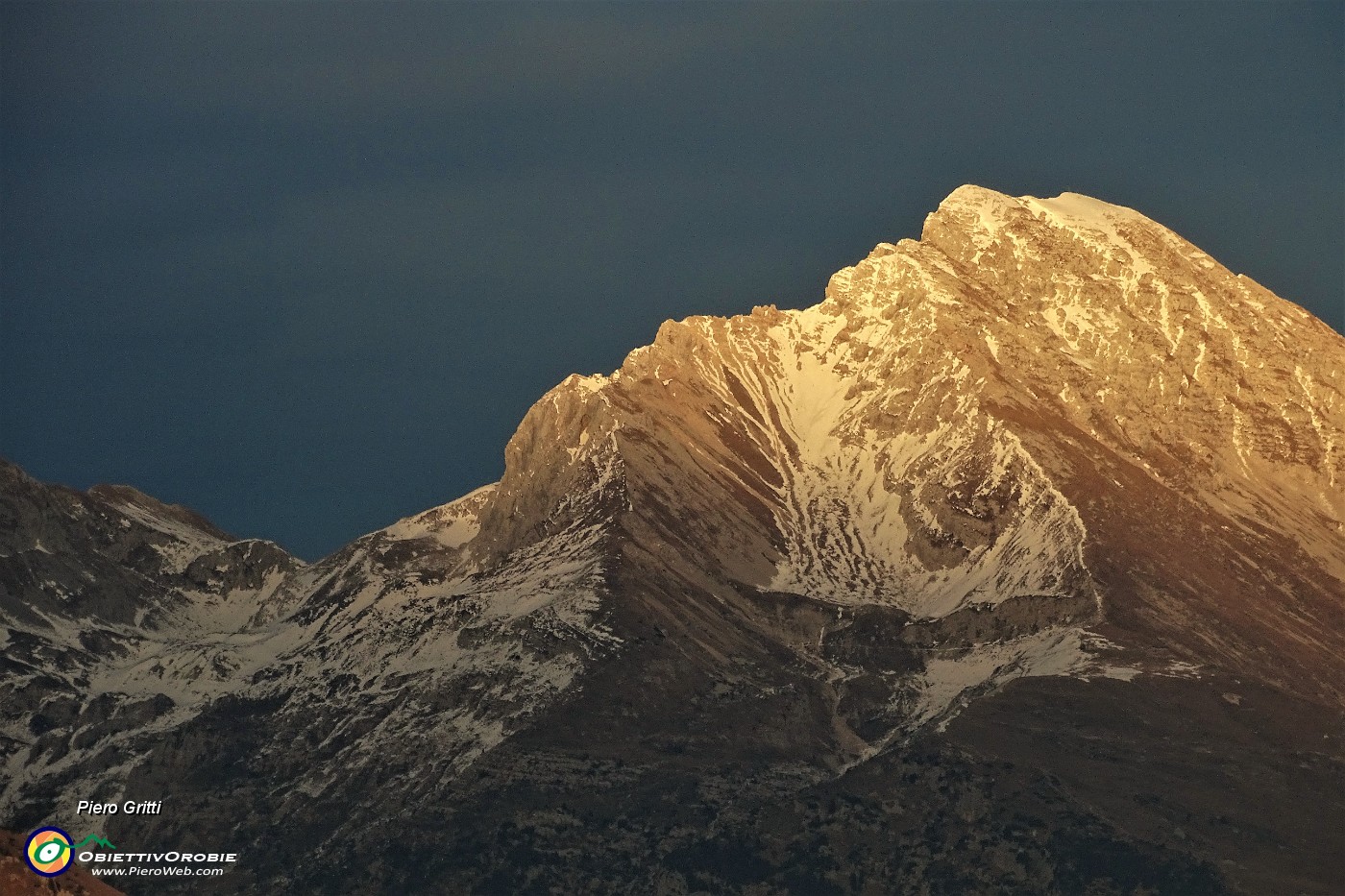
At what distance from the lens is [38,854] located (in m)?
130

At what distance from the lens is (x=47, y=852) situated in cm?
13088

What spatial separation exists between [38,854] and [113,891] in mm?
3377

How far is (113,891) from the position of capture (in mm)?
131875

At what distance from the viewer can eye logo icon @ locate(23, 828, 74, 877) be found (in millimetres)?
128625

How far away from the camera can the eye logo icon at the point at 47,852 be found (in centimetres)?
12862
